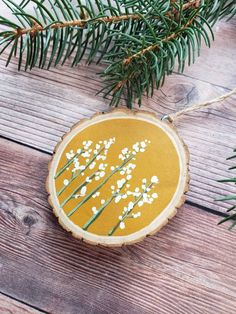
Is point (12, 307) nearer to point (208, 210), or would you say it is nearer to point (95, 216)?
point (95, 216)

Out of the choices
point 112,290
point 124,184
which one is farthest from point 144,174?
point 112,290

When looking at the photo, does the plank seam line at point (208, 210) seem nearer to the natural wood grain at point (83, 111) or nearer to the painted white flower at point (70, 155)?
the natural wood grain at point (83, 111)

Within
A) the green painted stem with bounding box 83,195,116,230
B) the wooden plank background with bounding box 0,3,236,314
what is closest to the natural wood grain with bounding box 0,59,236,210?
the wooden plank background with bounding box 0,3,236,314

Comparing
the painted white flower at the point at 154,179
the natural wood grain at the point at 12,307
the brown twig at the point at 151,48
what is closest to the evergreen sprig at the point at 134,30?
the brown twig at the point at 151,48

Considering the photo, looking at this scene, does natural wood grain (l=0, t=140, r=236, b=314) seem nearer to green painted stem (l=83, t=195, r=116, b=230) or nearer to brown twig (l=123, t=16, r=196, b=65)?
green painted stem (l=83, t=195, r=116, b=230)

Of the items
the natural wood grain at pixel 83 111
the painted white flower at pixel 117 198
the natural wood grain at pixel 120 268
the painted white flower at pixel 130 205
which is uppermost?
the natural wood grain at pixel 83 111

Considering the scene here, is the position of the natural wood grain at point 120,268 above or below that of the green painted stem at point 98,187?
below

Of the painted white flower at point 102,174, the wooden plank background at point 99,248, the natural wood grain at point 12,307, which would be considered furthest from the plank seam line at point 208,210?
the natural wood grain at point 12,307
